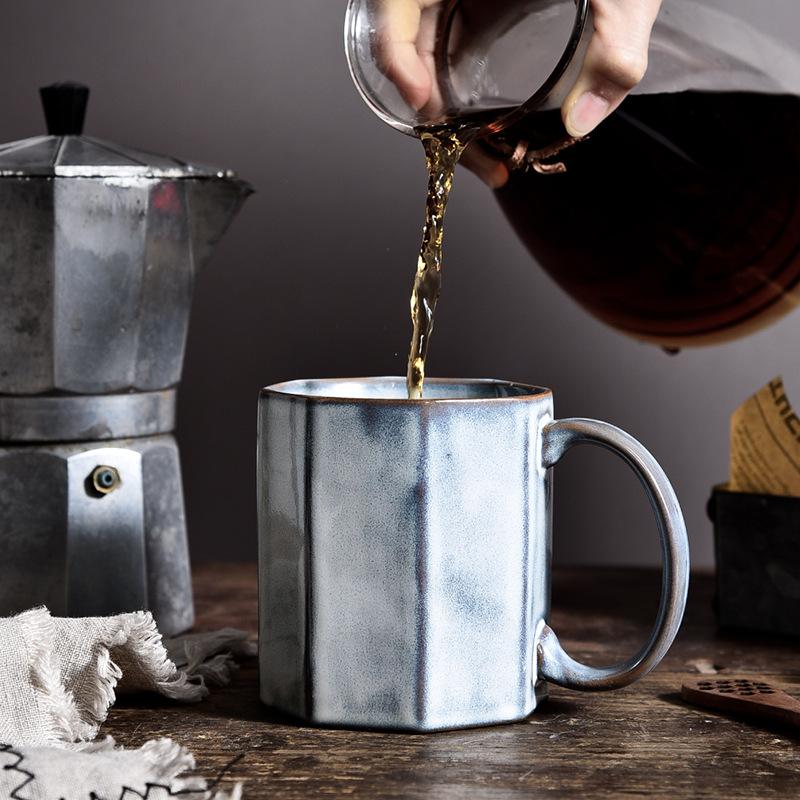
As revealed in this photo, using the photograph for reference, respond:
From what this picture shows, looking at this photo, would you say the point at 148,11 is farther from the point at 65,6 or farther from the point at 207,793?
the point at 207,793

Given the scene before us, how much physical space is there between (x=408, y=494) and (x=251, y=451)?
56 centimetres

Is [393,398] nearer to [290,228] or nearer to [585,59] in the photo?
[585,59]

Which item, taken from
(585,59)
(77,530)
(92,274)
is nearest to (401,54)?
(585,59)

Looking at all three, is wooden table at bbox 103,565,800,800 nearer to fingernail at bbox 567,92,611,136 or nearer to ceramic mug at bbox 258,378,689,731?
ceramic mug at bbox 258,378,689,731

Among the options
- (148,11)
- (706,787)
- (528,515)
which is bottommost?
(706,787)

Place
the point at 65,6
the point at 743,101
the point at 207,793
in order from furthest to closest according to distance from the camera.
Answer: the point at 65,6
the point at 743,101
the point at 207,793

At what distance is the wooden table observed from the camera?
1.71ft

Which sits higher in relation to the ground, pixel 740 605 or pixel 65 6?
pixel 65 6

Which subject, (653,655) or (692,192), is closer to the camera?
(653,655)

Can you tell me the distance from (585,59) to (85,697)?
42cm

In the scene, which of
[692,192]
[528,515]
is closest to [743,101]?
[692,192]

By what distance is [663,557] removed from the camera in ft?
1.90

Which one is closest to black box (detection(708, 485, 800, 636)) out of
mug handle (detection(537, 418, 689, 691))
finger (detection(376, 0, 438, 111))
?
mug handle (detection(537, 418, 689, 691))

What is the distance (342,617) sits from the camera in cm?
57
